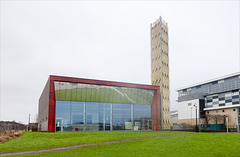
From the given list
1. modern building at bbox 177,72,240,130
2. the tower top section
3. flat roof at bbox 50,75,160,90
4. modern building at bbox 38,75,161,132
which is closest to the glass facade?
modern building at bbox 38,75,161,132

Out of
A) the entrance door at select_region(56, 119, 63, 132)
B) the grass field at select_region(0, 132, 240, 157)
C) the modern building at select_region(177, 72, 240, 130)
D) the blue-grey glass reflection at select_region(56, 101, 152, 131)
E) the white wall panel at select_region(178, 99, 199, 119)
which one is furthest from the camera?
the white wall panel at select_region(178, 99, 199, 119)

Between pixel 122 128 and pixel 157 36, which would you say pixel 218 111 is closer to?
pixel 157 36

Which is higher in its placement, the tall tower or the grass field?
the tall tower

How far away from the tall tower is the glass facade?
5.00 m

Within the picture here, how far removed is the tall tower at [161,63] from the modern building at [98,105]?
3.55m

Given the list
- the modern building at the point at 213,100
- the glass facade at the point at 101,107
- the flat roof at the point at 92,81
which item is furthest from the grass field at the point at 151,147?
the modern building at the point at 213,100

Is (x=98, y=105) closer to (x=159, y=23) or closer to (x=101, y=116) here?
(x=101, y=116)

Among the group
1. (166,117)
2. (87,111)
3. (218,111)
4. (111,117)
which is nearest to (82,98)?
(87,111)

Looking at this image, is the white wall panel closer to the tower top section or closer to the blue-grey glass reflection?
the blue-grey glass reflection

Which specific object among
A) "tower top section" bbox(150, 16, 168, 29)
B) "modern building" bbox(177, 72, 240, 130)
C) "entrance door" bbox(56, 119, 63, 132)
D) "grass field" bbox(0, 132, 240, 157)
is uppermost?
"tower top section" bbox(150, 16, 168, 29)

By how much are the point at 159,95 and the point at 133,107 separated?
7844 mm

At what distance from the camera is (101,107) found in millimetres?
51781

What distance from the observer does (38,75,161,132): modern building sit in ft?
155

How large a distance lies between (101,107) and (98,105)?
797 mm
